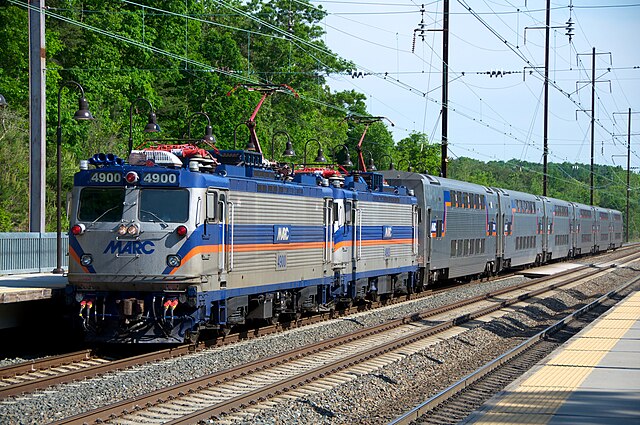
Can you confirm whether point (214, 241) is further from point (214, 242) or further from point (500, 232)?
point (500, 232)

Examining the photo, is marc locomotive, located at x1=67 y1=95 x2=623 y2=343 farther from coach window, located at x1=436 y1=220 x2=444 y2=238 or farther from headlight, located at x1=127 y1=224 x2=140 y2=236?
coach window, located at x1=436 y1=220 x2=444 y2=238

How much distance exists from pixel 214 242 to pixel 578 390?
7.67 metres

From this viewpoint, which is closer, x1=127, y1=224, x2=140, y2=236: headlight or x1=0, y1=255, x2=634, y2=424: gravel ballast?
x1=0, y1=255, x2=634, y2=424: gravel ballast

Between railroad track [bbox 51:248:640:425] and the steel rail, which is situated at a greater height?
the steel rail

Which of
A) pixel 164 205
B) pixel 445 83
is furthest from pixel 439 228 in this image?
pixel 164 205

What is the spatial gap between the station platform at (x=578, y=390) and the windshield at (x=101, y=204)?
8063 millimetres

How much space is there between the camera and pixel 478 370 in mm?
17469

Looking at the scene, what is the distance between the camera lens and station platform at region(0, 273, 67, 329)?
18.0 metres

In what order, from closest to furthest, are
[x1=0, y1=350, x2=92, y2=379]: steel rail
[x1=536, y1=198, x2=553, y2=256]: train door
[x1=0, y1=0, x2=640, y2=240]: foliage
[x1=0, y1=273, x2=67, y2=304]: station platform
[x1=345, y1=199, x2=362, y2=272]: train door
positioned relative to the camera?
1. [x1=0, y1=350, x2=92, y2=379]: steel rail
2. [x1=0, y1=273, x2=67, y2=304]: station platform
3. [x1=345, y1=199, x2=362, y2=272]: train door
4. [x1=0, y1=0, x2=640, y2=240]: foliage
5. [x1=536, y1=198, x2=553, y2=256]: train door

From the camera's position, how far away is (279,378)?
53.4 feet

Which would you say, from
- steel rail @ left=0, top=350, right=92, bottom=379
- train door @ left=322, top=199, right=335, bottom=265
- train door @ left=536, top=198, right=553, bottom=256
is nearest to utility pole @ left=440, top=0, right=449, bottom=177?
train door @ left=536, top=198, right=553, bottom=256

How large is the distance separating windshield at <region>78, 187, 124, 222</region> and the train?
→ 0.02m

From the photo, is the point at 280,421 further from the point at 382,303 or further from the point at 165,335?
the point at 382,303

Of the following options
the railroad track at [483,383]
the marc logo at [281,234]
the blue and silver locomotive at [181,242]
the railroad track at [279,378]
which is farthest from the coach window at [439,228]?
the marc logo at [281,234]
